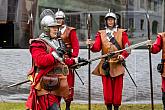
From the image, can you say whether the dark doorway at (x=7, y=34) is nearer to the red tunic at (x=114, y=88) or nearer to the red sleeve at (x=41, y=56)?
the red tunic at (x=114, y=88)

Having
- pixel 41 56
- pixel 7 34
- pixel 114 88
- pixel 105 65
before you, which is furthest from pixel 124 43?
pixel 7 34

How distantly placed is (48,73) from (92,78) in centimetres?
525

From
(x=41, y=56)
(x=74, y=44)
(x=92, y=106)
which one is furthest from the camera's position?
(x=92, y=106)

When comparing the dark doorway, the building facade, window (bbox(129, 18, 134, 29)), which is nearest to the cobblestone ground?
the dark doorway

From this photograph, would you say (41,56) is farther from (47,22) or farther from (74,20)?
(74,20)

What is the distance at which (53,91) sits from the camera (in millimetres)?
6883

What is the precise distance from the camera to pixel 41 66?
674 centimetres

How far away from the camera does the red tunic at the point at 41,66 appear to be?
6613mm

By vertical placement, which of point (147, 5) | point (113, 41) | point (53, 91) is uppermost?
point (147, 5)

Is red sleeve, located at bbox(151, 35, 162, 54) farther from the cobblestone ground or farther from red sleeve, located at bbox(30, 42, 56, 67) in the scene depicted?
the cobblestone ground

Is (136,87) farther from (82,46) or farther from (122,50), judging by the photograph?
(122,50)

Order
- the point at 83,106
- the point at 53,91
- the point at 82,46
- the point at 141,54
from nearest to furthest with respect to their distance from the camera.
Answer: the point at 53,91, the point at 83,106, the point at 141,54, the point at 82,46

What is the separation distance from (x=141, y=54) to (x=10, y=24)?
12.0 ft

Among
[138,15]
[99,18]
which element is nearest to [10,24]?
[99,18]
